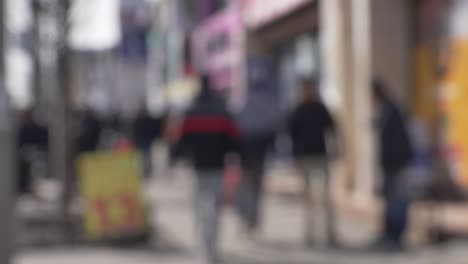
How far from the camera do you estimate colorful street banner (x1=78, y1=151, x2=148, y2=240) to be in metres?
9.55

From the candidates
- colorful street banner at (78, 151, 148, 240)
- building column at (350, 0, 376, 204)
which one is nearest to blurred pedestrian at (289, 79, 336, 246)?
colorful street banner at (78, 151, 148, 240)

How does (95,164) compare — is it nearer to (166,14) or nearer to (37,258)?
(37,258)

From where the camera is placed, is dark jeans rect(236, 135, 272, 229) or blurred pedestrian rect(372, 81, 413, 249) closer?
blurred pedestrian rect(372, 81, 413, 249)

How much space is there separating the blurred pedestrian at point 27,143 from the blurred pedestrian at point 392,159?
758 centimetres

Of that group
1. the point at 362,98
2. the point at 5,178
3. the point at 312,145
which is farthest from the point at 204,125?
the point at 362,98

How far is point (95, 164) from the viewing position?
9.61 m

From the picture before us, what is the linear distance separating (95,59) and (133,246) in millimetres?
25634

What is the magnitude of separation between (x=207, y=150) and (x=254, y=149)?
2.26 meters

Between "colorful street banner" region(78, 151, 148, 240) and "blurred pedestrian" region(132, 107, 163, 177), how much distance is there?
915 cm

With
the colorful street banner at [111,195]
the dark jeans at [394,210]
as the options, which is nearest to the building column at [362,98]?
the dark jeans at [394,210]

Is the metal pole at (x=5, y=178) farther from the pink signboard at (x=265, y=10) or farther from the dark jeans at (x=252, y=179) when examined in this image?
the pink signboard at (x=265, y=10)

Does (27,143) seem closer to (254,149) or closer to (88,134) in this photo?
(88,134)

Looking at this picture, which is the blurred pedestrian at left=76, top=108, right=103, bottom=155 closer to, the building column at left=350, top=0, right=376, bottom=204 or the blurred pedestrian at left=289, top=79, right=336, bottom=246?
the building column at left=350, top=0, right=376, bottom=204

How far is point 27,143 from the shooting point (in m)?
15.5
